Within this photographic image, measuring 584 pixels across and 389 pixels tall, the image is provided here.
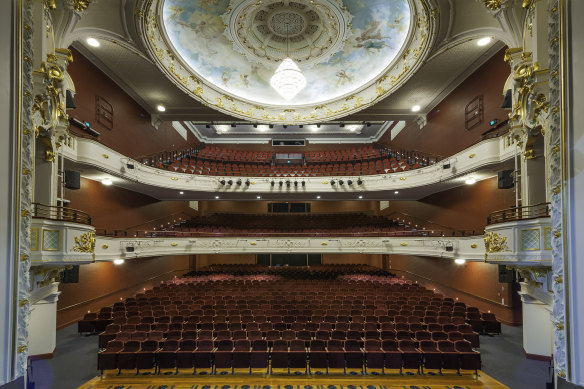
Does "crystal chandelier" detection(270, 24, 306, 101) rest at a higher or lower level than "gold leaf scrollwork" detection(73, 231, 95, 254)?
higher

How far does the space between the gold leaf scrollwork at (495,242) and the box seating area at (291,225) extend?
7451mm

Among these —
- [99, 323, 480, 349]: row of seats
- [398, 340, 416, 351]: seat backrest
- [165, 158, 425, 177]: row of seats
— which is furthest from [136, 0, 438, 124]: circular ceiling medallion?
[398, 340, 416, 351]: seat backrest

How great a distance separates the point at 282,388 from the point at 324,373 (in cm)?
102

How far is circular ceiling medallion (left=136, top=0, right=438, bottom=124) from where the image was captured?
37.2ft

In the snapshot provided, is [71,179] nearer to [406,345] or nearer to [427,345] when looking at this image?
[406,345]

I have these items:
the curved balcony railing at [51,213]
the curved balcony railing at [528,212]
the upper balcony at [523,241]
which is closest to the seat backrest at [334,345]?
the upper balcony at [523,241]

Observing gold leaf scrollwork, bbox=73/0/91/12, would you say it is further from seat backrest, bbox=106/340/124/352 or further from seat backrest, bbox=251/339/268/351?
seat backrest, bbox=251/339/268/351

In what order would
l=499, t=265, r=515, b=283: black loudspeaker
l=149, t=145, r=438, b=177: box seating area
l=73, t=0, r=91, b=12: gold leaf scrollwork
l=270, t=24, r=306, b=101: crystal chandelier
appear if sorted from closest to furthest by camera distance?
l=73, t=0, r=91, b=12: gold leaf scrollwork
l=499, t=265, r=515, b=283: black loudspeaker
l=270, t=24, r=306, b=101: crystal chandelier
l=149, t=145, r=438, b=177: box seating area

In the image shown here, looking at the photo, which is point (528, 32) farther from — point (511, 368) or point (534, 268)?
point (511, 368)

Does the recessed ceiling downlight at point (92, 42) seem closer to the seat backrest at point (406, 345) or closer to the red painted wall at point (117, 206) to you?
the red painted wall at point (117, 206)

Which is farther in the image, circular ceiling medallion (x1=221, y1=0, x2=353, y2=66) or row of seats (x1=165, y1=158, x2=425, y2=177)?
row of seats (x1=165, y1=158, x2=425, y2=177)

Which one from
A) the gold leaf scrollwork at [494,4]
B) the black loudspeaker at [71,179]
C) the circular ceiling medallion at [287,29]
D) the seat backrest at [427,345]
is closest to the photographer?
the seat backrest at [427,345]

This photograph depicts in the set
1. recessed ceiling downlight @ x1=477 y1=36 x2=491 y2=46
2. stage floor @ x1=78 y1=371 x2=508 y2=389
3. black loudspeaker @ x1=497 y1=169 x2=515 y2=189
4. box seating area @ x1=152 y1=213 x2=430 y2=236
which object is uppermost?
recessed ceiling downlight @ x1=477 y1=36 x2=491 y2=46

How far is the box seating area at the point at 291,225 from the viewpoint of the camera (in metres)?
15.6
